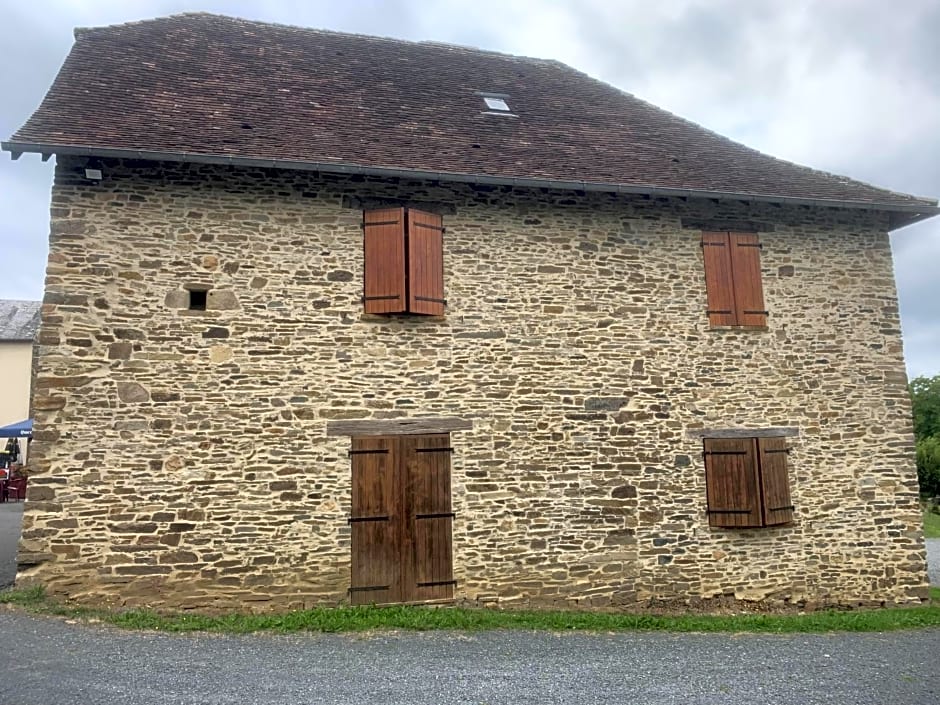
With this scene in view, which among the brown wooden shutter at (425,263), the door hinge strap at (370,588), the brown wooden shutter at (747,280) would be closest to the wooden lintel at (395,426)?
the brown wooden shutter at (425,263)

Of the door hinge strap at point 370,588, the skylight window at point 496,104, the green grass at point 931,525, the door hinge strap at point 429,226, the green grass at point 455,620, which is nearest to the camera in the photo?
the green grass at point 455,620

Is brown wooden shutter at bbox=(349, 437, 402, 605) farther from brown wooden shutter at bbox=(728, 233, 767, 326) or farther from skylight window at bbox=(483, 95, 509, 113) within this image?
skylight window at bbox=(483, 95, 509, 113)

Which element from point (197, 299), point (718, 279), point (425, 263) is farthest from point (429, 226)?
point (718, 279)

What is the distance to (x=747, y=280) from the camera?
27.6ft

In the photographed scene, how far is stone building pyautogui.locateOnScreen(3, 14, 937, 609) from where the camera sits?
21.9 feet

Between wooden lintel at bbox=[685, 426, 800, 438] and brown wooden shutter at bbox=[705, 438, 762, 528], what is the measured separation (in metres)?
0.06

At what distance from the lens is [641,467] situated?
7.80m

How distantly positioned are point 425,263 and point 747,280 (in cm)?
412

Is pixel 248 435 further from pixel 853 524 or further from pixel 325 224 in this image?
pixel 853 524

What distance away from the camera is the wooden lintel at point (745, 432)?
315 inches

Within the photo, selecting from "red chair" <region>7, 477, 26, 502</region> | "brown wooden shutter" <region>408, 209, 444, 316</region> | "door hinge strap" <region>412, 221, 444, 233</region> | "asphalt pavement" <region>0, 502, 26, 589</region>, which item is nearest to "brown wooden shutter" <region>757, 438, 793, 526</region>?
"brown wooden shutter" <region>408, 209, 444, 316</region>

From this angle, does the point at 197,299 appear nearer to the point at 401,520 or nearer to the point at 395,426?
the point at 395,426

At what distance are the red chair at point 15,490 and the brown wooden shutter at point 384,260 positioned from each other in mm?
13504

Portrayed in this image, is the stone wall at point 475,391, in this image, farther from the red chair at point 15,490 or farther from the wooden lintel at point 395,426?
the red chair at point 15,490
